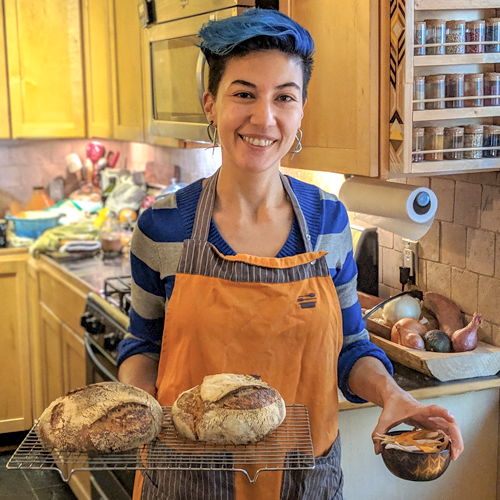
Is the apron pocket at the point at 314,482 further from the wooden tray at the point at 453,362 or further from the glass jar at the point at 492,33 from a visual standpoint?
the glass jar at the point at 492,33

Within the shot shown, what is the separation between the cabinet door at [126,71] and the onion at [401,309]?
1.52 meters

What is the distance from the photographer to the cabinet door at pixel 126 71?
2.95 m

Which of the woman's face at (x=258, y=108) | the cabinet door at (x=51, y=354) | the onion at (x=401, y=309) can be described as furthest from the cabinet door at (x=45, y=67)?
the woman's face at (x=258, y=108)

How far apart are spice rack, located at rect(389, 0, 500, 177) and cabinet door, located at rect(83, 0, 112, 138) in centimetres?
212

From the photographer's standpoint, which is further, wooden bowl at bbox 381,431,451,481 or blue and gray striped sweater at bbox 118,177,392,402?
blue and gray striped sweater at bbox 118,177,392,402

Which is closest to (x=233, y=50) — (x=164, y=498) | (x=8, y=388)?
(x=164, y=498)

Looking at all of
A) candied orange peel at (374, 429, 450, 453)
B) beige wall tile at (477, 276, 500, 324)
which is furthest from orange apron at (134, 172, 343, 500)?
beige wall tile at (477, 276, 500, 324)

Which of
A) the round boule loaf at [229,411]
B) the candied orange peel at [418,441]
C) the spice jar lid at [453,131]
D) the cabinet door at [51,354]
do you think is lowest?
the cabinet door at [51,354]

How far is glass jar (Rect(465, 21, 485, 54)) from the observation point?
154cm

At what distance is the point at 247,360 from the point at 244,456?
0.90 ft

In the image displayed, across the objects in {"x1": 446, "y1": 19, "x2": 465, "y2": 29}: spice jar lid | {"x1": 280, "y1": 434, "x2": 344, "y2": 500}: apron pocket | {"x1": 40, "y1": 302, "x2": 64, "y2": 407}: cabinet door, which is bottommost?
{"x1": 40, "y1": 302, "x2": 64, "y2": 407}: cabinet door

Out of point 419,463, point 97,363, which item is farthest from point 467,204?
point 97,363

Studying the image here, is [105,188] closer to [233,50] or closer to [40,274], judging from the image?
[40,274]

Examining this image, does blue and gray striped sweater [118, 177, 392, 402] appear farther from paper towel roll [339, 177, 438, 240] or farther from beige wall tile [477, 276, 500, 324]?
beige wall tile [477, 276, 500, 324]
